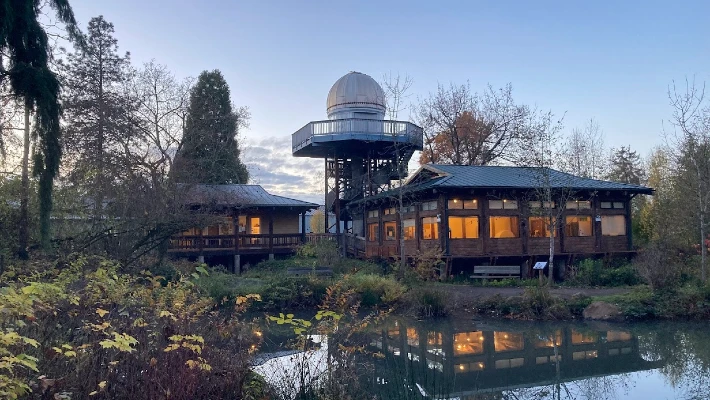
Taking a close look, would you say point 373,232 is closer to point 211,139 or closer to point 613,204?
point 211,139

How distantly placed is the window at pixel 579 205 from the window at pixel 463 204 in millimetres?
3923

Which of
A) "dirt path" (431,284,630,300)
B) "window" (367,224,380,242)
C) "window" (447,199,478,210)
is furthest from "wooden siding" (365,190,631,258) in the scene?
"window" (367,224,380,242)

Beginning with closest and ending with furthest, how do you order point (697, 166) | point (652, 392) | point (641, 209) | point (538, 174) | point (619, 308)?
point (652, 392) → point (619, 308) → point (697, 166) → point (538, 174) → point (641, 209)

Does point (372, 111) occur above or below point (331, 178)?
above

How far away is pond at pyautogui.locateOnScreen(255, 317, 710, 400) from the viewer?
25.2ft

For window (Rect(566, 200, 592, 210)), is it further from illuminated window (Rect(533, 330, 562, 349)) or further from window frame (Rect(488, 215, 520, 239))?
illuminated window (Rect(533, 330, 562, 349))

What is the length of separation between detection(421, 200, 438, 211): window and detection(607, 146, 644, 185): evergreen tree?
19613 mm

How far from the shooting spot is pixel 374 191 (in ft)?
106

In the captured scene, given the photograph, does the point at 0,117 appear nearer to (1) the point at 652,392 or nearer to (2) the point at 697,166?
(1) the point at 652,392

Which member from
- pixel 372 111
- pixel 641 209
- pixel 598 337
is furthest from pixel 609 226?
pixel 372 111

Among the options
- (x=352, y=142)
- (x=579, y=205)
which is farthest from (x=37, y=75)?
(x=352, y=142)

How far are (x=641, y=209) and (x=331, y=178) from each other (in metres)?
17.3

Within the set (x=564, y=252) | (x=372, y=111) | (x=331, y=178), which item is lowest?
(x=564, y=252)

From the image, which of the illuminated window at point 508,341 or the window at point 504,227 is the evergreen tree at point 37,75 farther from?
the window at point 504,227
